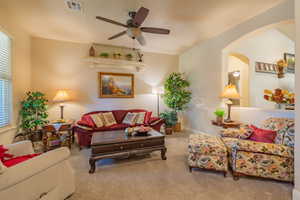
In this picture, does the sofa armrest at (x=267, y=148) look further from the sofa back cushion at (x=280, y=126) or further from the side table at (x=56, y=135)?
the side table at (x=56, y=135)

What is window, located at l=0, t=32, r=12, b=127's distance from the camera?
2631 mm

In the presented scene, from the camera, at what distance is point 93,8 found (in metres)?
2.54

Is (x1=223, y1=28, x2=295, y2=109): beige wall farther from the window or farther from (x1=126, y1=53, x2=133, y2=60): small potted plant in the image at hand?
the window

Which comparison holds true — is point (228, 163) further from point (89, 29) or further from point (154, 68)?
point (89, 29)

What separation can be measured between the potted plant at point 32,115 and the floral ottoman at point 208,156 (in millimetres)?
3417

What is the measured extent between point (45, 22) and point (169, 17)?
2682 mm

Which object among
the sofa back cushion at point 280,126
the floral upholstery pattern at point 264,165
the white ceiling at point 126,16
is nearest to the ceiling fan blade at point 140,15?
the white ceiling at point 126,16

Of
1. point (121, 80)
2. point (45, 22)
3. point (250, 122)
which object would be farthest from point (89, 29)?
point (250, 122)

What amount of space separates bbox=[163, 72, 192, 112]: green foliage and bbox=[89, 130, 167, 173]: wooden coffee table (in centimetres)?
210

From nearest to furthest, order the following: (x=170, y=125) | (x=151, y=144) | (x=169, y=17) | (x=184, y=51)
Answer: (x=151, y=144) → (x=169, y=17) → (x=170, y=125) → (x=184, y=51)

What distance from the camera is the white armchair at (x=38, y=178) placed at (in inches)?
43.0

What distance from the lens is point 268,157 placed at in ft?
6.07

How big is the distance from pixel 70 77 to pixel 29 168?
332cm

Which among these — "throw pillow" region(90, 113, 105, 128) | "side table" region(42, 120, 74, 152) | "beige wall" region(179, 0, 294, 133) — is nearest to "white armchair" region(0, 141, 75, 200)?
"side table" region(42, 120, 74, 152)
